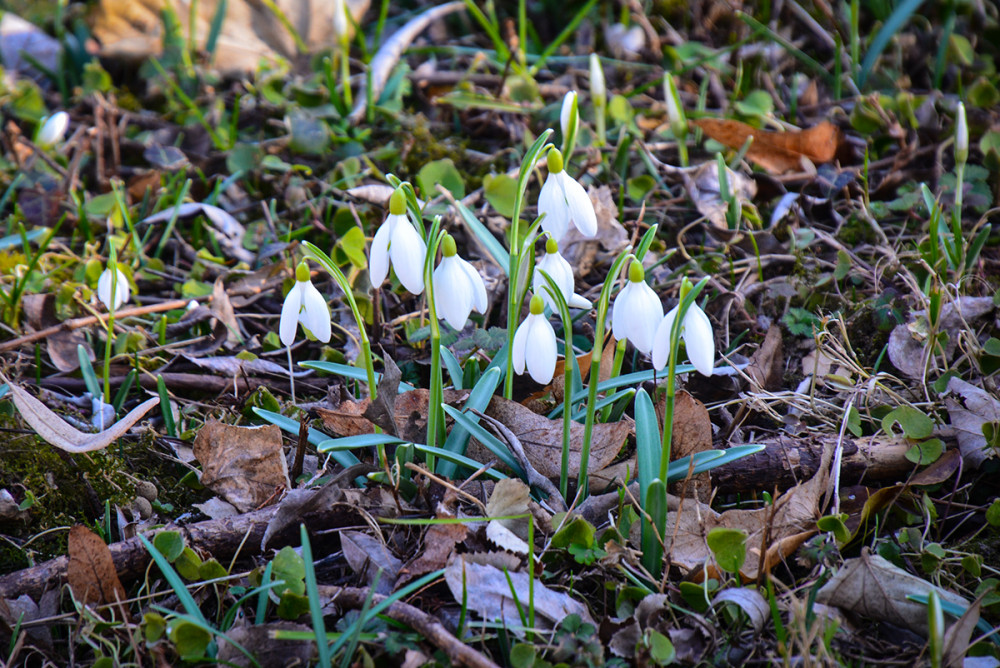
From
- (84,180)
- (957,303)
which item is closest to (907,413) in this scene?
(957,303)

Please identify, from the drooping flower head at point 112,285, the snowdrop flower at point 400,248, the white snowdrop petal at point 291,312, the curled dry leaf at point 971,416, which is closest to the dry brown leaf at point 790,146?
the curled dry leaf at point 971,416

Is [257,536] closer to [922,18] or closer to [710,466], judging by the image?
[710,466]

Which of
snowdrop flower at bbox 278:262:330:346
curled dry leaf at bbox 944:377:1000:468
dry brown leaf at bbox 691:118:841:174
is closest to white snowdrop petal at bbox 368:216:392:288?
snowdrop flower at bbox 278:262:330:346

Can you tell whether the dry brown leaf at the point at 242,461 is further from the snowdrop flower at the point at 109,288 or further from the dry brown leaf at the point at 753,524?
the dry brown leaf at the point at 753,524

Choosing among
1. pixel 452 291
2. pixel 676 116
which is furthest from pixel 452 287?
pixel 676 116

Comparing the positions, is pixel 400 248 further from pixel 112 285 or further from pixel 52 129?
pixel 52 129

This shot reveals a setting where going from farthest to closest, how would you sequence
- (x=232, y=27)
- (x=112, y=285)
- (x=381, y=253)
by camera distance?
(x=232, y=27) → (x=112, y=285) → (x=381, y=253)

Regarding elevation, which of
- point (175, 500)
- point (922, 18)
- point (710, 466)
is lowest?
point (175, 500)
